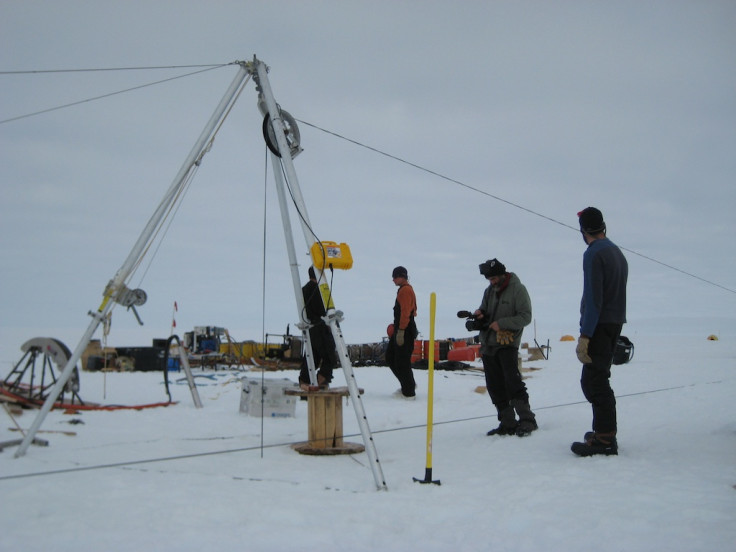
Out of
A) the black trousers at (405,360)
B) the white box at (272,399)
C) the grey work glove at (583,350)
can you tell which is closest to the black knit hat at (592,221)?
the grey work glove at (583,350)

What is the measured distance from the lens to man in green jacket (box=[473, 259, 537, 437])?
5.53 meters

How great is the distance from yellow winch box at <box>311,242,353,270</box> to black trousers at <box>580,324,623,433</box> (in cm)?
213

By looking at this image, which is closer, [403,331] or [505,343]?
[505,343]

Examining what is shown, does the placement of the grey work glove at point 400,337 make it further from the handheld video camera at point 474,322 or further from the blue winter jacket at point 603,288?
the blue winter jacket at point 603,288

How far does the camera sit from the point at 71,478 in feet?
12.9

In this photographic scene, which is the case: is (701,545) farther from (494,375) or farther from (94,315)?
(94,315)

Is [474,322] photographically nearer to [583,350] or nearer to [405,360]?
[583,350]

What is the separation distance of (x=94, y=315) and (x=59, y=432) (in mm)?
1761

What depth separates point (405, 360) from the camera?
8781mm

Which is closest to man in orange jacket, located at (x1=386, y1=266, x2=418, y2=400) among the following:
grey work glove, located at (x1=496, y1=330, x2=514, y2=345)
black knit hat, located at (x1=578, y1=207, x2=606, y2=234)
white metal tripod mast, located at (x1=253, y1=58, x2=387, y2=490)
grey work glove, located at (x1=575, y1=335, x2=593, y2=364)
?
white metal tripod mast, located at (x1=253, y1=58, x2=387, y2=490)

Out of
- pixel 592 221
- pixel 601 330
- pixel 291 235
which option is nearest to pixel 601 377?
pixel 601 330

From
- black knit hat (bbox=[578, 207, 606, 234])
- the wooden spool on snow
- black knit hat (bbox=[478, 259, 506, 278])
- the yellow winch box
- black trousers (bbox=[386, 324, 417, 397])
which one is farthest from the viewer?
black trousers (bbox=[386, 324, 417, 397])

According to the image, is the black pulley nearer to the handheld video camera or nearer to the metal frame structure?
the metal frame structure

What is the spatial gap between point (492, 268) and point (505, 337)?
2.33 ft
